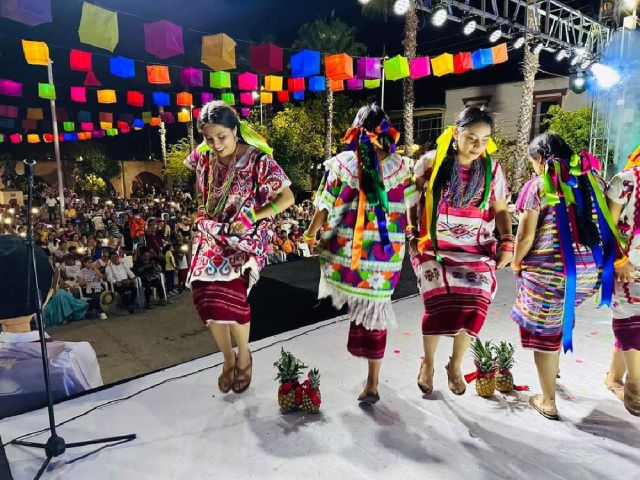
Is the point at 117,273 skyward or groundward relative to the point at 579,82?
groundward

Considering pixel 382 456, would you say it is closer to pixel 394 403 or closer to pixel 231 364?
pixel 394 403

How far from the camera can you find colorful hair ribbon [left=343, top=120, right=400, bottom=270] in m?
2.33

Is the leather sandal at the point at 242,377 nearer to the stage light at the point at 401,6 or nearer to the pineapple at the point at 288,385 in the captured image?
the pineapple at the point at 288,385

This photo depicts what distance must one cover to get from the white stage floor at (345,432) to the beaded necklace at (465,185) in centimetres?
111

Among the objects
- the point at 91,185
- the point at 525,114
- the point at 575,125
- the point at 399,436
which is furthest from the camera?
the point at 91,185

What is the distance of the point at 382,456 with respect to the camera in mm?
2020

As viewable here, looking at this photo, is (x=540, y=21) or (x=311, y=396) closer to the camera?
(x=311, y=396)

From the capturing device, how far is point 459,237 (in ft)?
8.24

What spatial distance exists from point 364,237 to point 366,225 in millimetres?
64

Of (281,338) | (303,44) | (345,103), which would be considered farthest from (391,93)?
(281,338)

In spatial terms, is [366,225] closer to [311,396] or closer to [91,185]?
[311,396]

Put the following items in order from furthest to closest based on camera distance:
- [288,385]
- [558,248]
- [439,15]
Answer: [439,15]
[288,385]
[558,248]

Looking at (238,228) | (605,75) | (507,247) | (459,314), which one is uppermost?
(605,75)

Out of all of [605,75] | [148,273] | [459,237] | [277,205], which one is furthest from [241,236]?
[605,75]
